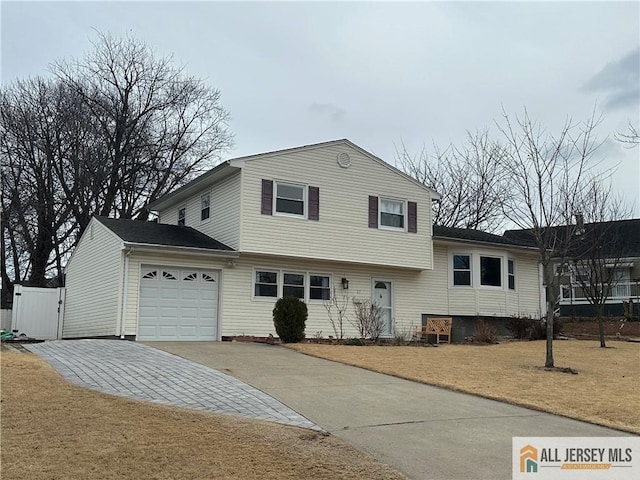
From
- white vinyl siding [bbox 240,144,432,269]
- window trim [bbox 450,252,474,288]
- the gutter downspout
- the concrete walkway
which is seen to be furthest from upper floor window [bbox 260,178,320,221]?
the concrete walkway

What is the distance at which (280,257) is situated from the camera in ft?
65.3

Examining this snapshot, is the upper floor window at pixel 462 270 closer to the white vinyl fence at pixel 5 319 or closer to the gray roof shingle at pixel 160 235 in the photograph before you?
the gray roof shingle at pixel 160 235

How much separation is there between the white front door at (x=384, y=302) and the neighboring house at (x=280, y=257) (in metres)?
0.05

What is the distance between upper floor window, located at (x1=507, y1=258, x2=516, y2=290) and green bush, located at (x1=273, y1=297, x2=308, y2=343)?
10.3m

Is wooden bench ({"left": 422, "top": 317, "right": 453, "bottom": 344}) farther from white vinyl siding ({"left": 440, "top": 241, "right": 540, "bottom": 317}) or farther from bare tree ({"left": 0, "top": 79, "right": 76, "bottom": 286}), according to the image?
bare tree ({"left": 0, "top": 79, "right": 76, "bottom": 286})

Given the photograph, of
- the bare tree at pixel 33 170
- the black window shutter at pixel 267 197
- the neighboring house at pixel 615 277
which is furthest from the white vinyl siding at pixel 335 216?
the bare tree at pixel 33 170

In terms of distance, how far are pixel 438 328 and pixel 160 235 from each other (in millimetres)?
9867

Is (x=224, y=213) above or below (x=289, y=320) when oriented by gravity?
above

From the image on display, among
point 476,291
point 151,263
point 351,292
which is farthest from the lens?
point 476,291

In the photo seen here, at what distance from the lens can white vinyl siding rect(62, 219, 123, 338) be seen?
18000mm

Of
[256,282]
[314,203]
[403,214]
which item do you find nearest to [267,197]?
[314,203]

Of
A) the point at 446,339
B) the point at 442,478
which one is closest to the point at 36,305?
the point at 446,339

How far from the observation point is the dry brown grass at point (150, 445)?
20.2 ft

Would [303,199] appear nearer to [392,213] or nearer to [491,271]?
[392,213]
